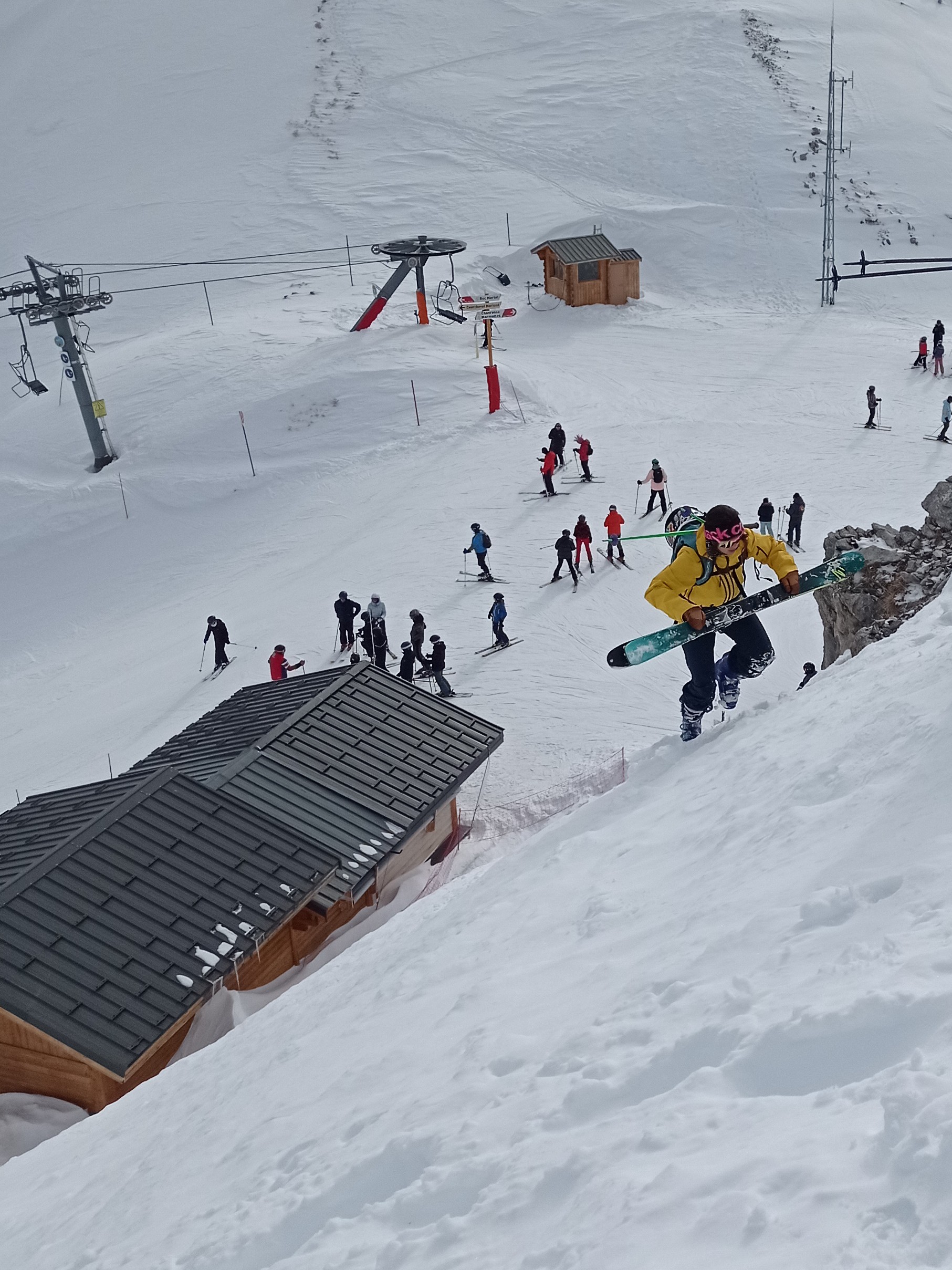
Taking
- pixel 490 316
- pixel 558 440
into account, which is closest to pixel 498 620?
pixel 558 440

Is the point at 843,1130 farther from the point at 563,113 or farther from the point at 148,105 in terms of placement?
the point at 148,105

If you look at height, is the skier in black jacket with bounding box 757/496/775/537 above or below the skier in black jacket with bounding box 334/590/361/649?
above

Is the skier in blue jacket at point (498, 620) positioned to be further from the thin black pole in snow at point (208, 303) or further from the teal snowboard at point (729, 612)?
the thin black pole in snow at point (208, 303)

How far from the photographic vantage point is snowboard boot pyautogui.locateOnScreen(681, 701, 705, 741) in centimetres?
859

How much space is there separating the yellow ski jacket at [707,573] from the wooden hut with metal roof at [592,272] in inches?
1171

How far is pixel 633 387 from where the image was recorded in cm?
3053

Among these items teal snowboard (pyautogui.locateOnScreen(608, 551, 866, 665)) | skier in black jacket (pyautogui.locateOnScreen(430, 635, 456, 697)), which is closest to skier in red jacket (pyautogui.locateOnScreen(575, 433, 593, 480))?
skier in black jacket (pyautogui.locateOnScreen(430, 635, 456, 697))

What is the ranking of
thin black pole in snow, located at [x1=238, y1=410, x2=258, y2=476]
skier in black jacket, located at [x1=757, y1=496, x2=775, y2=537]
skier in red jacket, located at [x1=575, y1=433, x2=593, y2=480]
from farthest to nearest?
thin black pole in snow, located at [x1=238, y1=410, x2=258, y2=476] < skier in red jacket, located at [x1=575, y1=433, x2=593, y2=480] < skier in black jacket, located at [x1=757, y1=496, x2=775, y2=537]

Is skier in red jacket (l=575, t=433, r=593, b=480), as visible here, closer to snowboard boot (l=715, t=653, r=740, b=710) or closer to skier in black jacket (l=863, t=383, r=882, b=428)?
skier in black jacket (l=863, t=383, r=882, b=428)

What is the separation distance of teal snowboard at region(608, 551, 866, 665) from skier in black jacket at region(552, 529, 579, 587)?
420 inches

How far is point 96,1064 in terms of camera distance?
358 inches

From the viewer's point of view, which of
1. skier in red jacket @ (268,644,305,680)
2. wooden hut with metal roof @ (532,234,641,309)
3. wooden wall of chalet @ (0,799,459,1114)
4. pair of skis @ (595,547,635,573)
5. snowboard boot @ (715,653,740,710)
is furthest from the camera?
wooden hut with metal roof @ (532,234,641,309)

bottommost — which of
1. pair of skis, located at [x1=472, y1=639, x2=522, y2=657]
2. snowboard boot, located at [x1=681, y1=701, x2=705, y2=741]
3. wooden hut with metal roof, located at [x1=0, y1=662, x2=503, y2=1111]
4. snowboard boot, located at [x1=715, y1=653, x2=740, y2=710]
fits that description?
pair of skis, located at [x1=472, y1=639, x2=522, y2=657]

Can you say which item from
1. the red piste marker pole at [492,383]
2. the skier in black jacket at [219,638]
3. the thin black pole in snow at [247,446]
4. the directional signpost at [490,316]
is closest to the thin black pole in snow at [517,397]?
the directional signpost at [490,316]
